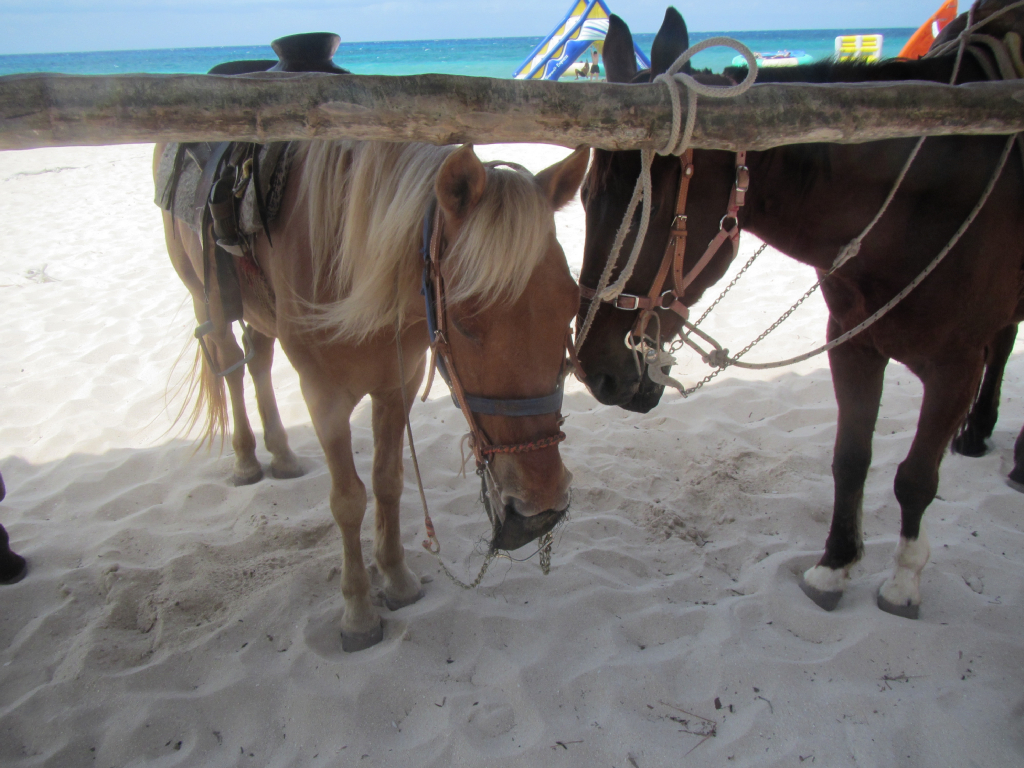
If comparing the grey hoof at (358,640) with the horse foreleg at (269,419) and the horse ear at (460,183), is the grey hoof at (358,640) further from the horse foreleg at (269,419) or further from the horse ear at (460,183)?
the horse ear at (460,183)

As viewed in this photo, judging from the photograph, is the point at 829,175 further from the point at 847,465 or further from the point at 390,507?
the point at 390,507

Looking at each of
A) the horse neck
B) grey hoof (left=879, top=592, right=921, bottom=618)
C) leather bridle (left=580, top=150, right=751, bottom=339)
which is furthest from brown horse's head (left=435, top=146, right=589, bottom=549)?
grey hoof (left=879, top=592, right=921, bottom=618)

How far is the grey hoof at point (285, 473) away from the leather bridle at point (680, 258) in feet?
6.94

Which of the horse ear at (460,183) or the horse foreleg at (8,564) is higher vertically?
the horse ear at (460,183)

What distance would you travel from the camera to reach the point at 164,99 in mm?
1159

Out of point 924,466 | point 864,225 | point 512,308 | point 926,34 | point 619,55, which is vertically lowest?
point 924,466

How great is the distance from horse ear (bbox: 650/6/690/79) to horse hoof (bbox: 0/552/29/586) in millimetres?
2956

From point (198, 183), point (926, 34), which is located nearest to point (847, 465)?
point (198, 183)

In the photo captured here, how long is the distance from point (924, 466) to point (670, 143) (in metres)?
Result: 1.57

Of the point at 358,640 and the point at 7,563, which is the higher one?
the point at 7,563

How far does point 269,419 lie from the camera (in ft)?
10.4

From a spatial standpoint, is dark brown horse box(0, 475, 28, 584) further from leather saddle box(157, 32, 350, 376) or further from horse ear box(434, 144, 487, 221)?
horse ear box(434, 144, 487, 221)

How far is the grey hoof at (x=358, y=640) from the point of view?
2.08m

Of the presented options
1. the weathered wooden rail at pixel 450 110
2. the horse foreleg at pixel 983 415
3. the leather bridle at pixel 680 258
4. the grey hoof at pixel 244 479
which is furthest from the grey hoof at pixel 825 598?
the grey hoof at pixel 244 479
